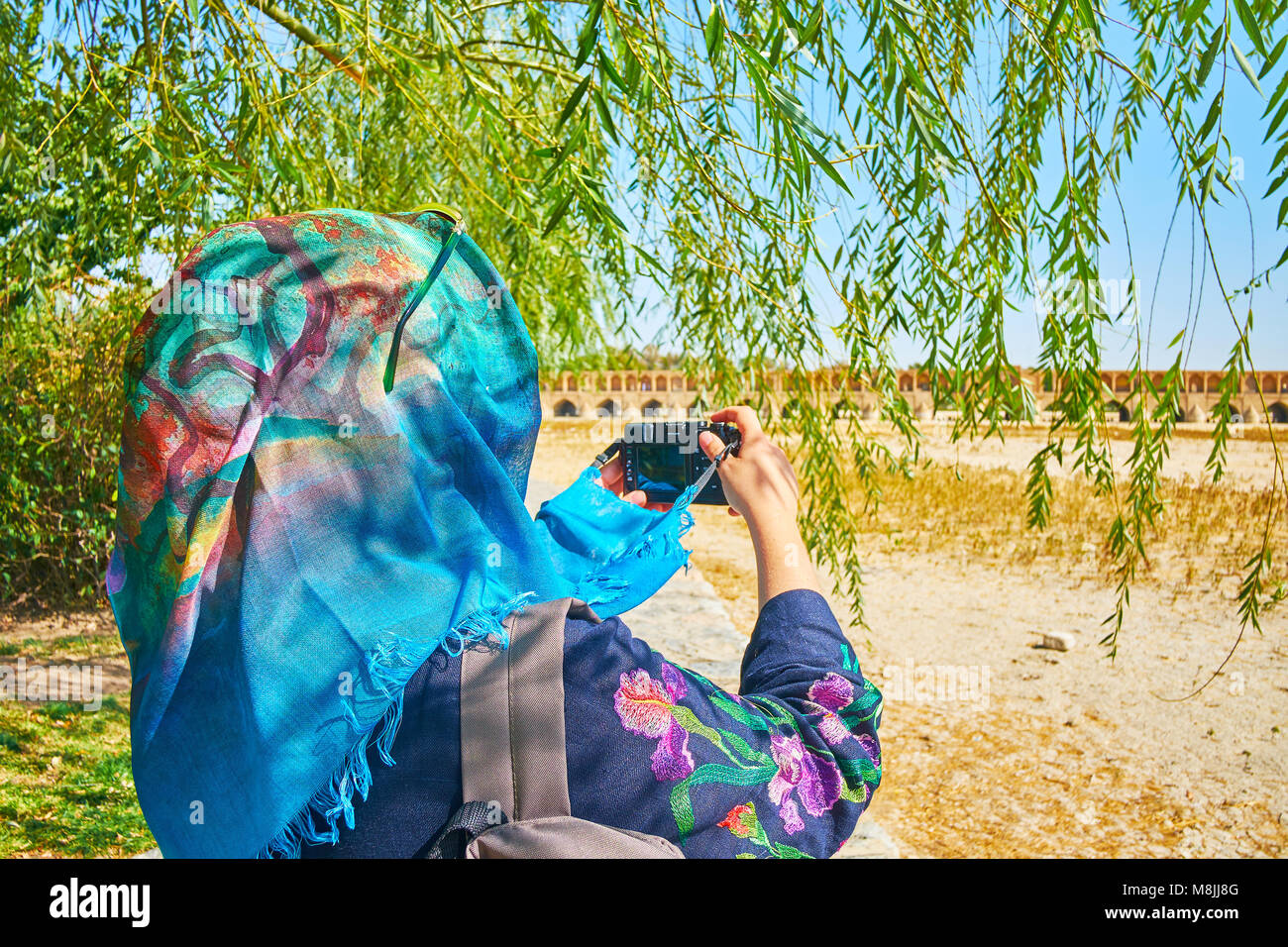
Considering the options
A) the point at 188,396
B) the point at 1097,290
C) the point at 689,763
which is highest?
the point at 1097,290

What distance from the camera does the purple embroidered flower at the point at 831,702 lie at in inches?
42.2

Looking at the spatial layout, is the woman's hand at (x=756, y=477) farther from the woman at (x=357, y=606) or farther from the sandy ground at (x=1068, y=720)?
the sandy ground at (x=1068, y=720)

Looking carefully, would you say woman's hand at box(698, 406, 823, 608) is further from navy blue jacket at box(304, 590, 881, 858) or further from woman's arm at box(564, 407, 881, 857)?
navy blue jacket at box(304, 590, 881, 858)

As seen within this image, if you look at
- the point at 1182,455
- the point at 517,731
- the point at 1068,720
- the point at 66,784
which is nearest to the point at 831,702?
the point at 517,731

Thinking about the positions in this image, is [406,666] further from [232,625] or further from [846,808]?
[846,808]

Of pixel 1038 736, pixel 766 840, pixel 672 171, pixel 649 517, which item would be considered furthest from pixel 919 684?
pixel 766 840

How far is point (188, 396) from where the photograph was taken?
997 millimetres

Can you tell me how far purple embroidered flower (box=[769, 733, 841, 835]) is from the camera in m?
1.01

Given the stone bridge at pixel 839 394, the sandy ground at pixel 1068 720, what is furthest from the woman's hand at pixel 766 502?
the sandy ground at pixel 1068 720

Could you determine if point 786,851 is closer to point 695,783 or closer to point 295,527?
point 695,783

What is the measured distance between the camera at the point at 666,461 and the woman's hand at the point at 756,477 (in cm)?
11

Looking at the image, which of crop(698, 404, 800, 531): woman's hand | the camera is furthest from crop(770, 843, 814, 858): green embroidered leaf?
the camera

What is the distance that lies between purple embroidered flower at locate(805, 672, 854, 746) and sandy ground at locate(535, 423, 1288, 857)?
7.83 ft

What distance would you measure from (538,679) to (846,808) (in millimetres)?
420
